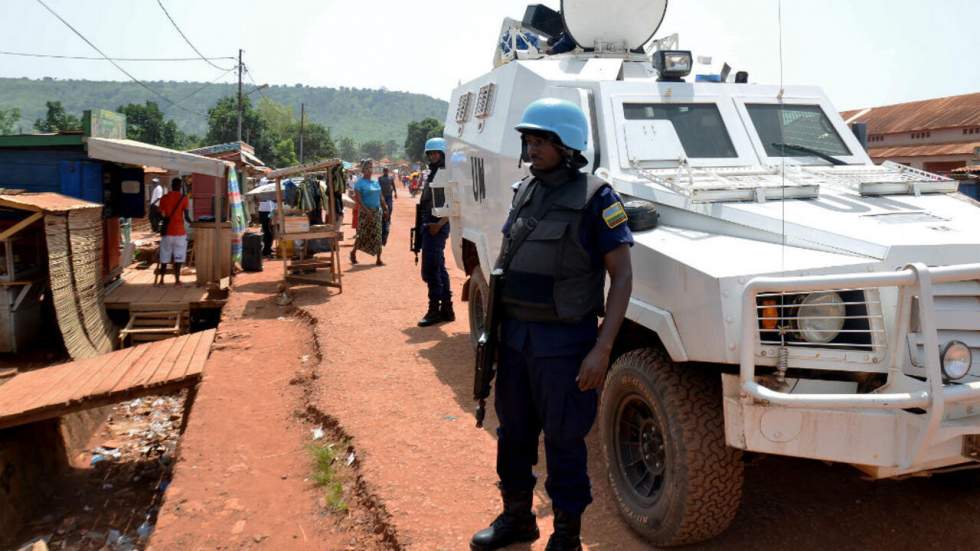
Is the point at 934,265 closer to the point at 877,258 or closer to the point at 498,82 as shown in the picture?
the point at 877,258

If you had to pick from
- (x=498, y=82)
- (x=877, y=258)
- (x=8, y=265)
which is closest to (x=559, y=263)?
(x=877, y=258)

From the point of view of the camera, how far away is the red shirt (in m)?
11.4

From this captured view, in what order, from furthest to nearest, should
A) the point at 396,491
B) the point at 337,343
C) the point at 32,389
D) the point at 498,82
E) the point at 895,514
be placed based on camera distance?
the point at 337,343
the point at 32,389
the point at 498,82
the point at 396,491
the point at 895,514

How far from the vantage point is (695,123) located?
464cm

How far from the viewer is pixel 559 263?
9.70 feet

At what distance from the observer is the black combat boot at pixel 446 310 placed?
27.8 ft

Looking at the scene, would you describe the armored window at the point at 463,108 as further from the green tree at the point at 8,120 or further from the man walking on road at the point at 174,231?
the green tree at the point at 8,120

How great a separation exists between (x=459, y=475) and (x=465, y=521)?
0.56m

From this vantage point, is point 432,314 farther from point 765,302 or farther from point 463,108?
point 765,302

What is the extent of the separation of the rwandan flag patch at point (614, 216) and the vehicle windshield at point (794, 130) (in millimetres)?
2100

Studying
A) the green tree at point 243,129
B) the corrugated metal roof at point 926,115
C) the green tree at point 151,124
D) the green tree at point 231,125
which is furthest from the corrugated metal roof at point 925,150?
the green tree at point 151,124

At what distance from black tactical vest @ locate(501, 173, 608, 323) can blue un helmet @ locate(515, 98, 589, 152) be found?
16cm

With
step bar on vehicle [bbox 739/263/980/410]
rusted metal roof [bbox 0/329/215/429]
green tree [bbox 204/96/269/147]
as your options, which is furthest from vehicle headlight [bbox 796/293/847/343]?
green tree [bbox 204/96/269/147]

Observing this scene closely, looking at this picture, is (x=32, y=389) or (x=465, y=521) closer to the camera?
(x=465, y=521)
